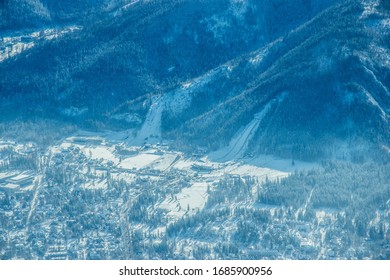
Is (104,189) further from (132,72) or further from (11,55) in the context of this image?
(11,55)

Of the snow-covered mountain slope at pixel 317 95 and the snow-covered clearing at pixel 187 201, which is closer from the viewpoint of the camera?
the snow-covered clearing at pixel 187 201

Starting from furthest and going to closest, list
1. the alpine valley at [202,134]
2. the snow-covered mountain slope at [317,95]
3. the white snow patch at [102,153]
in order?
the white snow patch at [102,153], the snow-covered mountain slope at [317,95], the alpine valley at [202,134]

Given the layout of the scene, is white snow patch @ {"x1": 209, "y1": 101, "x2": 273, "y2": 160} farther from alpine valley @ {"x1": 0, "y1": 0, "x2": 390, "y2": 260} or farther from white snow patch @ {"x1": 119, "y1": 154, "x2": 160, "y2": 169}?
white snow patch @ {"x1": 119, "y1": 154, "x2": 160, "y2": 169}

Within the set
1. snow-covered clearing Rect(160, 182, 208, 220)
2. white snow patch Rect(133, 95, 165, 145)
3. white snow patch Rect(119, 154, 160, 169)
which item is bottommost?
snow-covered clearing Rect(160, 182, 208, 220)

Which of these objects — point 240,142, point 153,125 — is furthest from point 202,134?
point 153,125

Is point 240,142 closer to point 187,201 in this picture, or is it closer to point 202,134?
point 202,134

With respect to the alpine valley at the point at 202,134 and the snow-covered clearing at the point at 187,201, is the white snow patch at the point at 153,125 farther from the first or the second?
the snow-covered clearing at the point at 187,201

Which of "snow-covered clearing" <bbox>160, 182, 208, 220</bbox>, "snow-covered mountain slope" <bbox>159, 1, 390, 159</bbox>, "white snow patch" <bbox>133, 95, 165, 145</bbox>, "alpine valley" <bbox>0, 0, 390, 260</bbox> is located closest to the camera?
"alpine valley" <bbox>0, 0, 390, 260</bbox>

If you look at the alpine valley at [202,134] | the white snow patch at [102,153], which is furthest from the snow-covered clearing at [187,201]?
the white snow patch at [102,153]

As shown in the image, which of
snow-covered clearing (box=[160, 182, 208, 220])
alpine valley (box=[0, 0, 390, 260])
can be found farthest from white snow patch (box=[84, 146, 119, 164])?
snow-covered clearing (box=[160, 182, 208, 220])

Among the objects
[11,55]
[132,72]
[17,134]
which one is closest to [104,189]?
[17,134]

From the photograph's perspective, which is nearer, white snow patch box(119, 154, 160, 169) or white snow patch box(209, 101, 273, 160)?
white snow patch box(119, 154, 160, 169)
